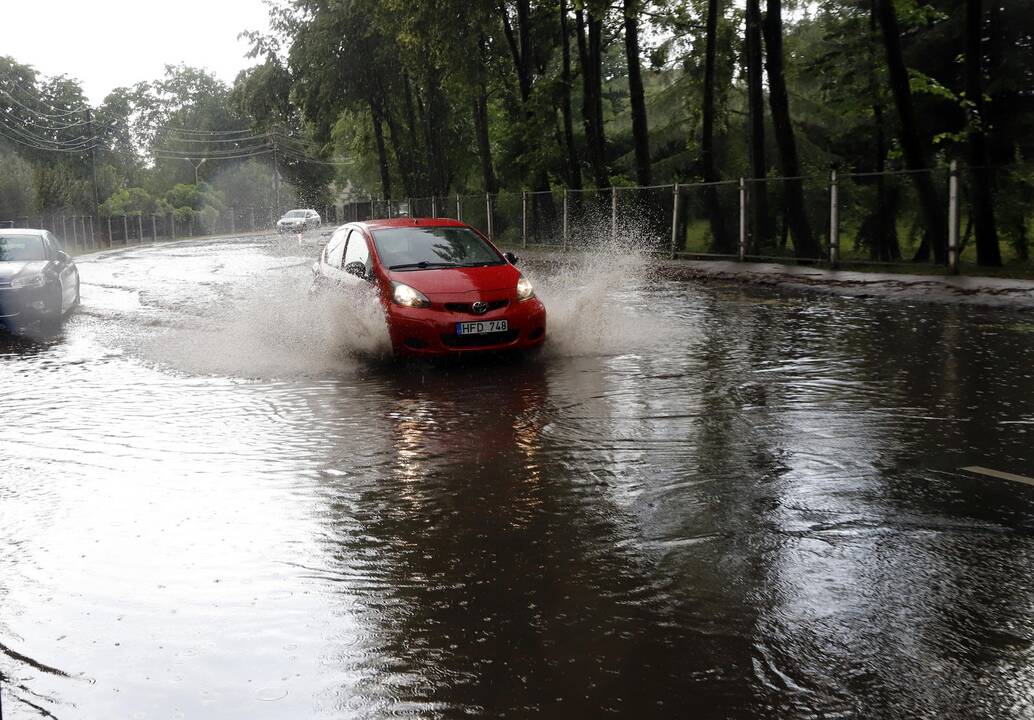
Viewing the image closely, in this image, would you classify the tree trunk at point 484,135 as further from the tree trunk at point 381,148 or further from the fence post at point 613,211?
the fence post at point 613,211

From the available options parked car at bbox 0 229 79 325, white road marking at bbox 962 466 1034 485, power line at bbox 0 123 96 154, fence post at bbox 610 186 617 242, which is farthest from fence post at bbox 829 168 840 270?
power line at bbox 0 123 96 154

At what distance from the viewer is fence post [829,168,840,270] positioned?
80.8 feet

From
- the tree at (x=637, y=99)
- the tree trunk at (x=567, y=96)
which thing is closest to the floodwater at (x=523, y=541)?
the tree at (x=637, y=99)

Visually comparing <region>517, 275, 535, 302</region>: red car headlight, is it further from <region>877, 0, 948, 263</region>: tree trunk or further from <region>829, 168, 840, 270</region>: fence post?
<region>829, 168, 840, 270</region>: fence post

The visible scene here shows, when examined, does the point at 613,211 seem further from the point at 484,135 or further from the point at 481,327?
the point at 481,327

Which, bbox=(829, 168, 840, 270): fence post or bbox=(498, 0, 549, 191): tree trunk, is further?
bbox=(498, 0, 549, 191): tree trunk

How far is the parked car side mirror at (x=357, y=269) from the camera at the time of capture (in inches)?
507

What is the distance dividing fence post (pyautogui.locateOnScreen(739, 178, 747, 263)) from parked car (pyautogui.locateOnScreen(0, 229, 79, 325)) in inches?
582

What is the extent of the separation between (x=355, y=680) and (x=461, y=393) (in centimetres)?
656

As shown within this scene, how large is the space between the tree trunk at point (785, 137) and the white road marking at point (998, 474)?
63.9 feet

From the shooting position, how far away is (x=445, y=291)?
12.1 metres

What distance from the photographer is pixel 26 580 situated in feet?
17.4

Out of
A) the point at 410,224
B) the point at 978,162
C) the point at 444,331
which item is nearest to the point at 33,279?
the point at 410,224

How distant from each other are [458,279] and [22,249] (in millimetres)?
9153
